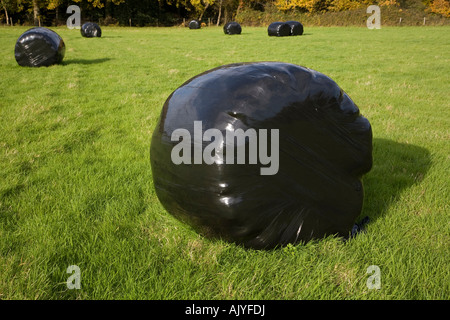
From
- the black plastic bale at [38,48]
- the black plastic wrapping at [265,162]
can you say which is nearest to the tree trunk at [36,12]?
the black plastic bale at [38,48]

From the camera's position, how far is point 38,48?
1090 centimetres

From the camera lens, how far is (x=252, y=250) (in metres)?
2.40

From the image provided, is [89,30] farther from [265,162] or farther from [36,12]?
[265,162]

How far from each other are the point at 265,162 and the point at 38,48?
11.5 meters

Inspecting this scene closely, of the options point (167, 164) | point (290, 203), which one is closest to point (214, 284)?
point (290, 203)

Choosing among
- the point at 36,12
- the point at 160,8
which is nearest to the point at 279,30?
the point at 36,12

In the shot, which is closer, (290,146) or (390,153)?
(290,146)

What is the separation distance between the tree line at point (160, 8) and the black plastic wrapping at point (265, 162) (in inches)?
1809

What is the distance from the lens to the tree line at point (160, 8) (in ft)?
140

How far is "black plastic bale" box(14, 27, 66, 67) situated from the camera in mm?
→ 10680

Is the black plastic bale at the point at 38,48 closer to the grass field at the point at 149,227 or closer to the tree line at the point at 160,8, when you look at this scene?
the grass field at the point at 149,227
